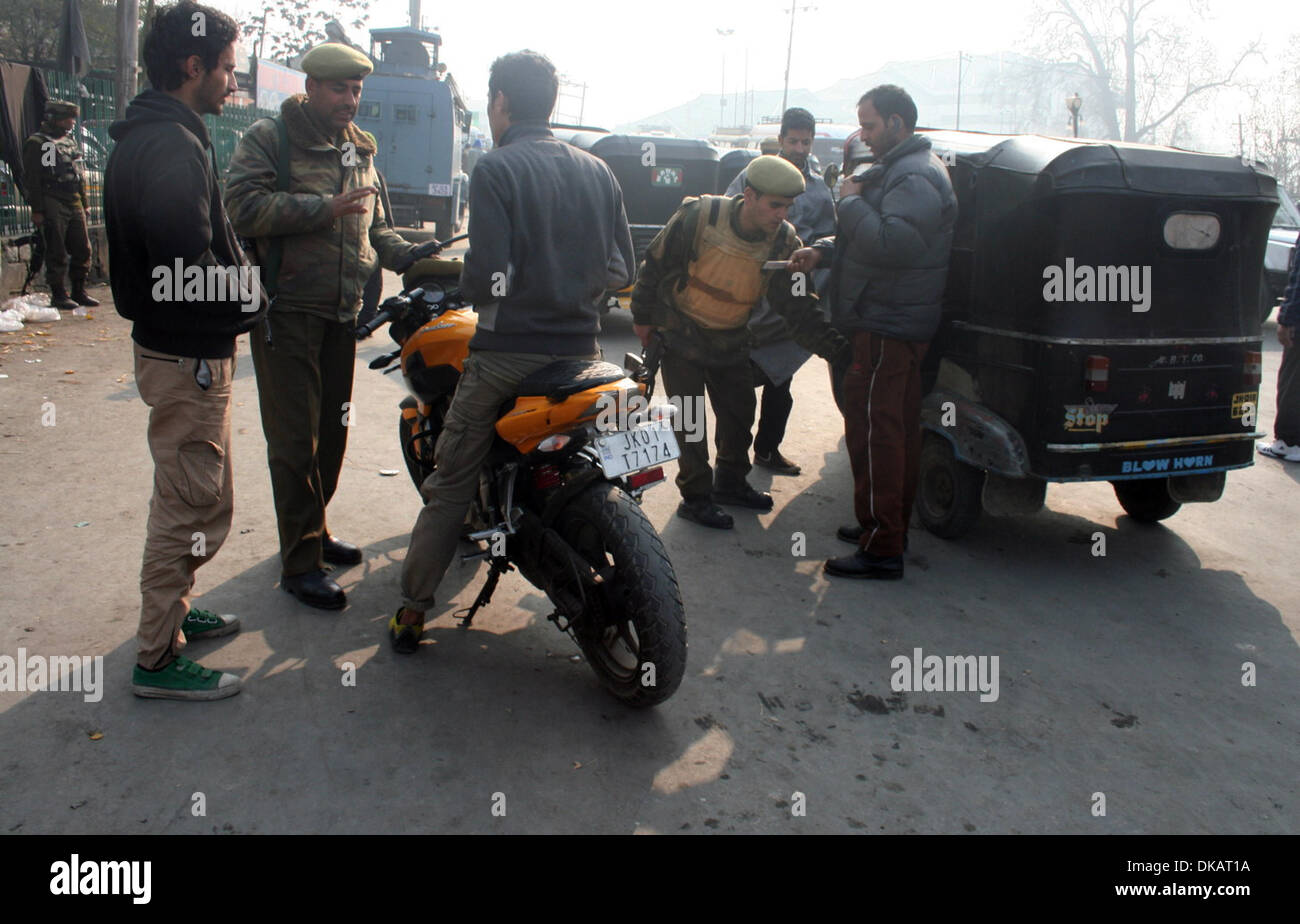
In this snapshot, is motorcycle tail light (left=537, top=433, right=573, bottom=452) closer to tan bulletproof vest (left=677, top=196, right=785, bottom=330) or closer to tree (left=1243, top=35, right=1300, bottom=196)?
tan bulletproof vest (left=677, top=196, right=785, bottom=330)

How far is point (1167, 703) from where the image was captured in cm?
357

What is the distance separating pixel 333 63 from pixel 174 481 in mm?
1622

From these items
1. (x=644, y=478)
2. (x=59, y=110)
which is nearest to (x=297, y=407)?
(x=644, y=478)

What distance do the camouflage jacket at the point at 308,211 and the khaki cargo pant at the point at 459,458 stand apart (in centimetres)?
79

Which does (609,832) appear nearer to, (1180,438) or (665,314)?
(665,314)

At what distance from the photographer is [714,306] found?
5.07 meters

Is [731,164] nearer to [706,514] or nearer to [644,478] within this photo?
[706,514]

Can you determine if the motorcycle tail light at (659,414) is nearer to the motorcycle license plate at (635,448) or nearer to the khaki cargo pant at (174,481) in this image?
the motorcycle license plate at (635,448)

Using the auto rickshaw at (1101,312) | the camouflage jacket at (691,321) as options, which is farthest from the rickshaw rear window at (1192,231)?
the camouflage jacket at (691,321)

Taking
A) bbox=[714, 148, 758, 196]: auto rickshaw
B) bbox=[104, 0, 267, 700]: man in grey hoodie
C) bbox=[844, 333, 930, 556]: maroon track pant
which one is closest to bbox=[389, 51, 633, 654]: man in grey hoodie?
bbox=[104, 0, 267, 700]: man in grey hoodie

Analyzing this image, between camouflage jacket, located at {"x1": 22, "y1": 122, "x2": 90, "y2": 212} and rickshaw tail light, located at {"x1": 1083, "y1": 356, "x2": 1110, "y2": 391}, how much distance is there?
9.51 meters

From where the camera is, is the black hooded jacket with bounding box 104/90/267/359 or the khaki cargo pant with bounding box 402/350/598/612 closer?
the black hooded jacket with bounding box 104/90/267/359

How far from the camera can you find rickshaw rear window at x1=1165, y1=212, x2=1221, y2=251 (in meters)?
4.45

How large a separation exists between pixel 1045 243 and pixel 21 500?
4773mm
